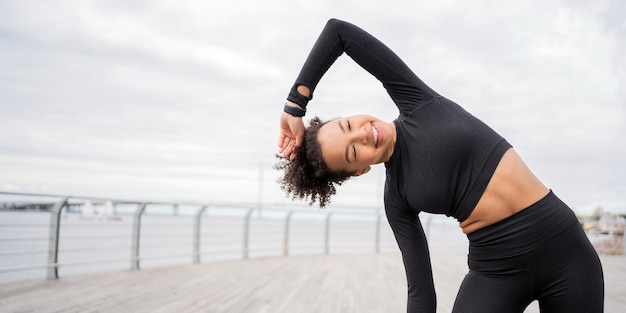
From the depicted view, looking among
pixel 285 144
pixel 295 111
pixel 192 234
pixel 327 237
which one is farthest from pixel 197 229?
pixel 295 111

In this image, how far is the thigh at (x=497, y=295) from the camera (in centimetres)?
133

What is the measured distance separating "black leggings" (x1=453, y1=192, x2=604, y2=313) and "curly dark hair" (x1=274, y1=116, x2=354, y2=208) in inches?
15.9

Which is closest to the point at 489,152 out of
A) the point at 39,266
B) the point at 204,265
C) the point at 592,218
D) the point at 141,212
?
the point at 39,266

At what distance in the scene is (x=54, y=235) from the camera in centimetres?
561

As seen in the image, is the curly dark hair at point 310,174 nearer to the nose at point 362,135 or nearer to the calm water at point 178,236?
the nose at point 362,135

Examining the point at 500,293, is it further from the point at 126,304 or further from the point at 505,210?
the point at 126,304

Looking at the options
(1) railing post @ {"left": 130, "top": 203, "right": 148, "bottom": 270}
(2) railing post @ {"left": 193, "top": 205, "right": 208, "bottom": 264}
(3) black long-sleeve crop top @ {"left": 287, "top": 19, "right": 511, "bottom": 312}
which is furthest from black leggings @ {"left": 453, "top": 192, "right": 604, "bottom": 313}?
(2) railing post @ {"left": 193, "top": 205, "right": 208, "bottom": 264}

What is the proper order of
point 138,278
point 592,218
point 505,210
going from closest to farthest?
point 505,210 < point 138,278 < point 592,218

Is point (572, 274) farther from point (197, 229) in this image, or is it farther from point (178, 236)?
point (178, 236)

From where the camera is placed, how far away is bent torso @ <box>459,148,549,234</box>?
1308 mm

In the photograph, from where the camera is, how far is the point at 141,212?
676 centimetres

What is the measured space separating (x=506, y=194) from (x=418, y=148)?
23cm

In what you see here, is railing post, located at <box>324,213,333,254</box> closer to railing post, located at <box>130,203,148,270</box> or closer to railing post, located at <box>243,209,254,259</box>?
railing post, located at <box>243,209,254,259</box>

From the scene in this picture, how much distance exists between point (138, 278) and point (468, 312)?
5.27 meters
